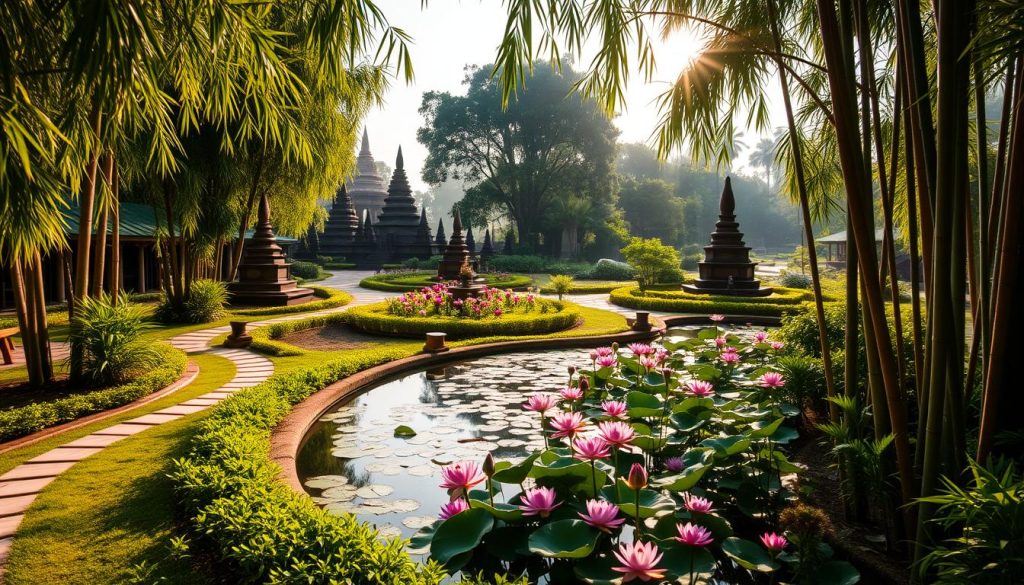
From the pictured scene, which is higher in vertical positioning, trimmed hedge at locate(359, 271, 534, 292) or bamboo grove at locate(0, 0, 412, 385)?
bamboo grove at locate(0, 0, 412, 385)

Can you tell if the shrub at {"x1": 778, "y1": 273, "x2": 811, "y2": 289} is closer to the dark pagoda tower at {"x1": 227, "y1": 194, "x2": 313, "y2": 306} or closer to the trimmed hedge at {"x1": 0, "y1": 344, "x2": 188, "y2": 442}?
the dark pagoda tower at {"x1": 227, "y1": 194, "x2": 313, "y2": 306}

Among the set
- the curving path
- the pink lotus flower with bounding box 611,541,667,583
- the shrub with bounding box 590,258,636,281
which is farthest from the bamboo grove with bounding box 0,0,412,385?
the shrub with bounding box 590,258,636,281

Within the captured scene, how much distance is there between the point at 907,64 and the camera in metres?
2.47

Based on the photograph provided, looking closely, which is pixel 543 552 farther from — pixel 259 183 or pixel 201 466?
pixel 259 183

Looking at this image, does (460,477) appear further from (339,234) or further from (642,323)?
(339,234)

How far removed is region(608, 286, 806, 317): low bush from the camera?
46.5ft

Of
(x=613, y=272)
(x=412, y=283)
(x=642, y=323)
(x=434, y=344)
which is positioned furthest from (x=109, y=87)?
(x=613, y=272)

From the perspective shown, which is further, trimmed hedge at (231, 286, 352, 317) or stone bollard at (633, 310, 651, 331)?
trimmed hedge at (231, 286, 352, 317)

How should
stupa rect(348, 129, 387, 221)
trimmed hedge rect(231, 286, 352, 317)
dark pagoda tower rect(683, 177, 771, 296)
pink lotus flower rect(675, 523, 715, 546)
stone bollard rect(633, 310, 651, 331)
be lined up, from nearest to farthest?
pink lotus flower rect(675, 523, 715, 546), stone bollard rect(633, 310, 651, 331), trimmed hedge rect(231, 286, 352, 317), dark pagoda tower rect(683, 177, 771, 296), stupa rect(348, 129, 387, 221)

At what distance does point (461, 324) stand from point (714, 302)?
7.50 m

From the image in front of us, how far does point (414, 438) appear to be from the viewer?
5.27 meters

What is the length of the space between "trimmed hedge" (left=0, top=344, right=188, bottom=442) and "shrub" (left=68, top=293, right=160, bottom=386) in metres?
0.19

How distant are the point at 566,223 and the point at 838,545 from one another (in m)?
35.1

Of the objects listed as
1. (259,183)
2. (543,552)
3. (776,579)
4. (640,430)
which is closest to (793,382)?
(640,430)
